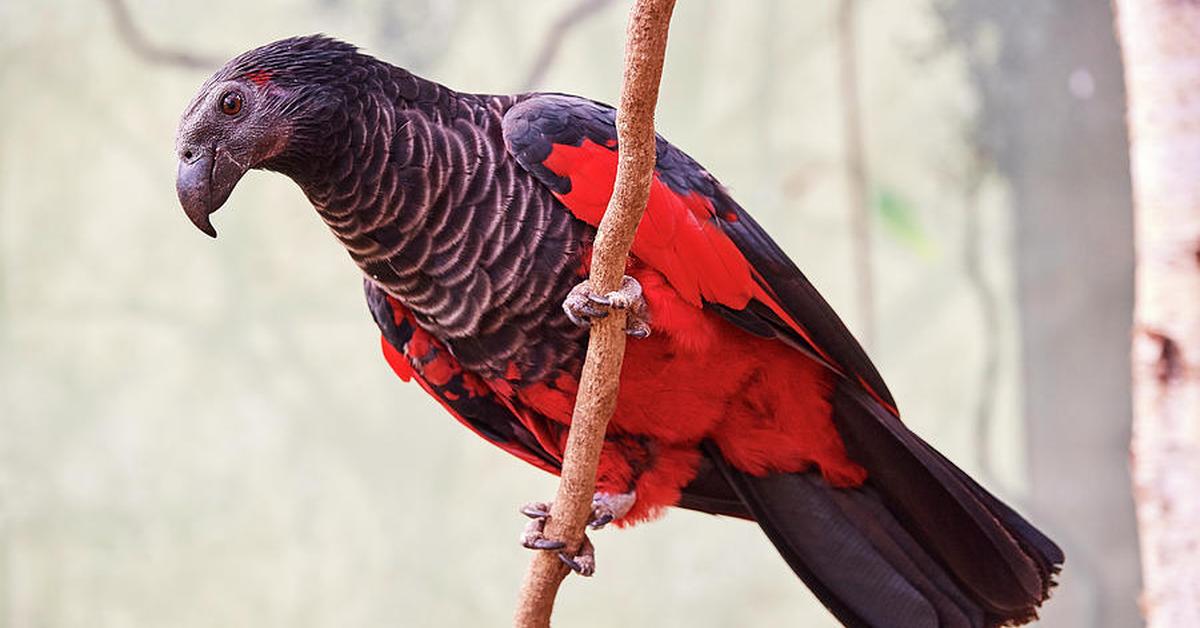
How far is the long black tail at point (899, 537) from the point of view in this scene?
1.48m

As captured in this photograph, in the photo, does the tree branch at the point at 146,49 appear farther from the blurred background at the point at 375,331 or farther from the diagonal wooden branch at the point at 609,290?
the diagonal wooden branch at the point at 609,290

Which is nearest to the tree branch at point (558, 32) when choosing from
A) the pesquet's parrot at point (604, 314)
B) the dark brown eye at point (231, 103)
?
the pesquet's parrot at point (604, 314)

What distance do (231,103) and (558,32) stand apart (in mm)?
1798

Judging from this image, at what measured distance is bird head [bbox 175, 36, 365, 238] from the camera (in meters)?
1.24

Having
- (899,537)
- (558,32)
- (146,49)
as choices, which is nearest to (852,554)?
(899,537)

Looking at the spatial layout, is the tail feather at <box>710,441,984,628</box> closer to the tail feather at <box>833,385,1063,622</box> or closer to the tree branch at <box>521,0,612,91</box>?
the tail feather at <box>833,385,1063,622</box>

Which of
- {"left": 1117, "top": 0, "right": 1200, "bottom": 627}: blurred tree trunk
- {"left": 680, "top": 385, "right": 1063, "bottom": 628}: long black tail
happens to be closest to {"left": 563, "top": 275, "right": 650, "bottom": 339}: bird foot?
{"left": 680, "top": 385, "right": 1063, "bottom": 628}: long black tail

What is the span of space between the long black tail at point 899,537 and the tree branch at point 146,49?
2.08 m

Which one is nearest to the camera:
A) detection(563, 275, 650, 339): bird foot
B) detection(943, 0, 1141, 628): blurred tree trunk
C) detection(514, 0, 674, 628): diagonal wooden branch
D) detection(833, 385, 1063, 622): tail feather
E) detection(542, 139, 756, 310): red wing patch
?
detection(514, 0, 674, 628): diagonal wooden branch

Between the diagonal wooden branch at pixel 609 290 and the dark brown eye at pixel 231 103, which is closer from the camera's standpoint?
the diagonal wooden branch at pixel 609 290

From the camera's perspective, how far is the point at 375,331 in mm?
3078

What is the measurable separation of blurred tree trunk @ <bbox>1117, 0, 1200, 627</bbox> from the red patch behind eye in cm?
121

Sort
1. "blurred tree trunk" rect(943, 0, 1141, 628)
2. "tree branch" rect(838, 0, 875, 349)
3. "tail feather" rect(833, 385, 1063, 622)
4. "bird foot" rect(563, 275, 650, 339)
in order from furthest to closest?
"tree branch" rect(838, 0, 875, 349)
"blurred tree trunk" rect(943, 0, 1141, 628)
"tail feather" rect(833, 385, 1063, 622)
"bird foot" rect(563, 275, 650, 339)

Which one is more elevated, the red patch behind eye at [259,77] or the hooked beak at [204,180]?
the red patch behind eye at [259,77]
